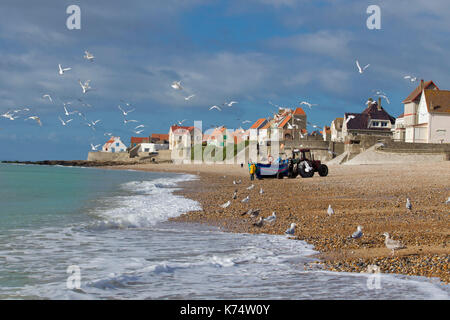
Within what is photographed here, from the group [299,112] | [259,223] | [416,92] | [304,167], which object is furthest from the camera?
[299,112]

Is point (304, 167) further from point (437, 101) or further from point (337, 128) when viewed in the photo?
point (337, 128)

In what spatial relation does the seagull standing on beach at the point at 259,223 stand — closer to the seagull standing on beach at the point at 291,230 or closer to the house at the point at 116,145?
the seagull standing on beach at the point at 291,230

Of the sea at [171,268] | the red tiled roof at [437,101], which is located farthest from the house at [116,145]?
the sea at [171,268]

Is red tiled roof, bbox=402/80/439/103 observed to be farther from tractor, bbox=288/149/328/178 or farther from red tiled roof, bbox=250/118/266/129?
red tiled roof, bbox=250/118/266/129

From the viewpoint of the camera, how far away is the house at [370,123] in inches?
A: 3164

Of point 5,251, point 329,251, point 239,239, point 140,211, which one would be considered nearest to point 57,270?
point 5,251

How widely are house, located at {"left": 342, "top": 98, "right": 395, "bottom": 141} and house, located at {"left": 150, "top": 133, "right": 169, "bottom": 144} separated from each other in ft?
251

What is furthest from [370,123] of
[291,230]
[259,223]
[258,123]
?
[291,230]

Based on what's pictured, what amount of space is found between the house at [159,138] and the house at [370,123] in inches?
3013

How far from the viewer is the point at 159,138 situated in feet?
495

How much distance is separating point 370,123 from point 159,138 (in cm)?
8447

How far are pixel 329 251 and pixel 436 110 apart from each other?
54.5 m
